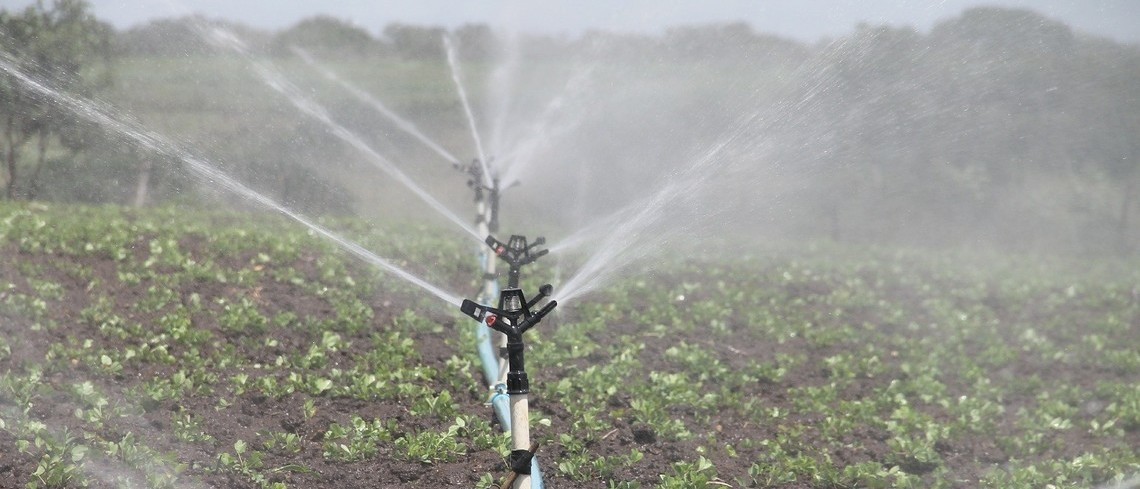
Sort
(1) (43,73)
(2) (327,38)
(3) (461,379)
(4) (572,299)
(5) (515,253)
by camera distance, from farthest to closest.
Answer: (2) (327,38)
(1) (43,73)
(4) (572,299)
(3) (461,379)
(5) (515,253)

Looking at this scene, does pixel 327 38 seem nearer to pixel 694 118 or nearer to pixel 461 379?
pixel 694 118

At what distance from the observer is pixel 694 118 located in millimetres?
23406

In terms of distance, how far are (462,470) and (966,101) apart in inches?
731

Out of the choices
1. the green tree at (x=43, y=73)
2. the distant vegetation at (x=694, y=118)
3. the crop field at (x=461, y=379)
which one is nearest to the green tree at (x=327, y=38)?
the distant vegetation at (x=694, y=118)

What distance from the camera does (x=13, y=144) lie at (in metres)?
14.9

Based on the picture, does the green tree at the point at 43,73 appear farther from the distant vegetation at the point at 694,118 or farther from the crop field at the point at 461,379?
the crop field at the point at 461,379

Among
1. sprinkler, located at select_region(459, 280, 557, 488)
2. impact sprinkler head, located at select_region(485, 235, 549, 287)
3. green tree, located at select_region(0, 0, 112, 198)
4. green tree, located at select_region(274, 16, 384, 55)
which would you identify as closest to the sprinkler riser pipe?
sprinkler, located at select_region(459, 280, 557, 488)

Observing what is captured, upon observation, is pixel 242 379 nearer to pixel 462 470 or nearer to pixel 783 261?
pixel 462 470

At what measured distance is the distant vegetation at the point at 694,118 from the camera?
48.9 ft

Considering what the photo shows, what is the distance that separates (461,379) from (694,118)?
1762cm

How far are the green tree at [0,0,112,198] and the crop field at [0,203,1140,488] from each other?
4.28 metres

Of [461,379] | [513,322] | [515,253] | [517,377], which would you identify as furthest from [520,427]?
[461,379]

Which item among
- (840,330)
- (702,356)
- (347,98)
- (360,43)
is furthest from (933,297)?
(360,43)

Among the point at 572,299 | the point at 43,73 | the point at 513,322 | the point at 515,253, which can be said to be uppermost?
the point at 43,73
